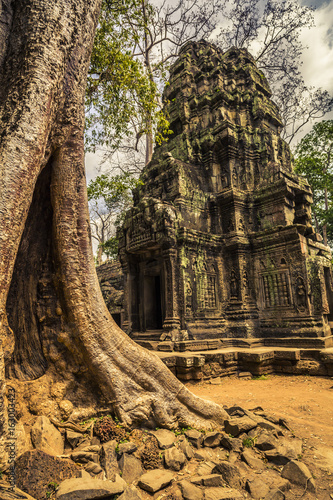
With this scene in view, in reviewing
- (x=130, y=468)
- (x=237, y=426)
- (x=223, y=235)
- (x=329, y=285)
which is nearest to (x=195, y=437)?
(x=237, y=426)

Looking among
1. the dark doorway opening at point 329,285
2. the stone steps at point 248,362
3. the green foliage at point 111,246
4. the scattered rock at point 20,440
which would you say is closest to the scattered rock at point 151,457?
the scattered rock at point 20,440

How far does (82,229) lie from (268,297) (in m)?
6.86

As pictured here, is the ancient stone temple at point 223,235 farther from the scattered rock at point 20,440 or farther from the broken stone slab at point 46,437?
the scattered rock at point 20,440

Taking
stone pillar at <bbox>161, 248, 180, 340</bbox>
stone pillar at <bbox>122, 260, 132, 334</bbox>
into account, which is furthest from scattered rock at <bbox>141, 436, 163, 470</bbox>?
stone pillar at <bbox>122, 260, 132, 334</bbox>

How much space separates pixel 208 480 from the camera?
232cm

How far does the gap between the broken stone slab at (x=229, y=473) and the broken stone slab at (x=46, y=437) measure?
1.25 m

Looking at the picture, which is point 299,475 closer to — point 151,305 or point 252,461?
point 252,461

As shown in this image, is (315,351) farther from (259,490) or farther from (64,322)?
(64,322)

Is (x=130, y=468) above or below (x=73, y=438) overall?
below

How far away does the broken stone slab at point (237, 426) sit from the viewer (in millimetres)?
3139

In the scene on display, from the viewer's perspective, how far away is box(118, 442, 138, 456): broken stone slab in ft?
8.00

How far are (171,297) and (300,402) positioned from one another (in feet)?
12.2

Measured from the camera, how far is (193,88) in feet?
38.9

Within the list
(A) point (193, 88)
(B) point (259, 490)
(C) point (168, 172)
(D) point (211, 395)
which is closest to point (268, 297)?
(D) point (211, 395)
